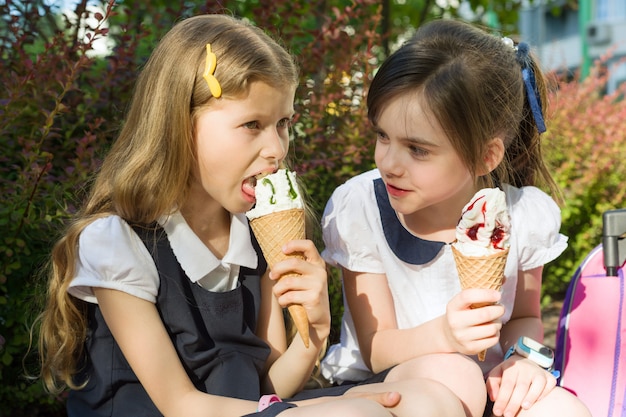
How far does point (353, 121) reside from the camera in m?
3.87

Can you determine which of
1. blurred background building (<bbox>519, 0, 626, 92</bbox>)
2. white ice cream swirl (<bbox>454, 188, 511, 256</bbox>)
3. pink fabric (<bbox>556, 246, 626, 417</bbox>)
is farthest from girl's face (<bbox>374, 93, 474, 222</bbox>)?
blurred background building (<bbox>519, 0, 626, 92</bbox>)

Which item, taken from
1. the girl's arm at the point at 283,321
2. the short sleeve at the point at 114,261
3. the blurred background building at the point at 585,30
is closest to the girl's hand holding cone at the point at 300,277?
the girl's arm at the point at 283,321

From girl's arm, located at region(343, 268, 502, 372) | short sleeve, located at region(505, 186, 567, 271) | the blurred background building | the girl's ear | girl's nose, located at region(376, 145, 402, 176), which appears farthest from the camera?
the blurred background building

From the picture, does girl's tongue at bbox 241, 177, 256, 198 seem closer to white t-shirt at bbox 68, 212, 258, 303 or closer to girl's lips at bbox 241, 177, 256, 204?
girl's lips at bbox 241, 177, 256, 204

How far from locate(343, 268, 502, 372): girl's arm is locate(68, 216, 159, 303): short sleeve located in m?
0.73

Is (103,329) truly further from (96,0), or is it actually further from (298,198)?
(96,0)

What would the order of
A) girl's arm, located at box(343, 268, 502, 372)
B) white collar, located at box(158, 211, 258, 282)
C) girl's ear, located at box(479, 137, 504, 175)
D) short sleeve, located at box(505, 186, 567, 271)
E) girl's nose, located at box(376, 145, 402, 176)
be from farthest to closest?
short sleeve, located at box(505, 186, 567, 271), girl's ear, located at box(479, 137, 504, 175), girl's nose, located at box(376, 145, 402, 176), white collar, located at box(158, 211, 258, 282), girl's arm, located at box(343, 268, 502, 372)

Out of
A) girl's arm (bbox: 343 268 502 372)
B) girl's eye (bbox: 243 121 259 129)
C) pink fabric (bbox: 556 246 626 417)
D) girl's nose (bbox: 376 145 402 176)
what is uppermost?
girl's eye (bbox: 243 121 259 129)

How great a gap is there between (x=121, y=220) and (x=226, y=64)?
554 mm

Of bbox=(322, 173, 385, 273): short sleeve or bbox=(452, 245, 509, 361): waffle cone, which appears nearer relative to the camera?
bbox=(452, 245, 509, 361): waffle cone

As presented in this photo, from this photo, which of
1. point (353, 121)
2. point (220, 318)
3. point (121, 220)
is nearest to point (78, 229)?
point (121, 220)

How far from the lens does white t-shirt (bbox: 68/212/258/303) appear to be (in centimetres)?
225

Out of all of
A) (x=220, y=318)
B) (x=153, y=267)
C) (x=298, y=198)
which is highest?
(x=298, y=198)

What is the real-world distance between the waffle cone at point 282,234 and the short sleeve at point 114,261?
34cm
